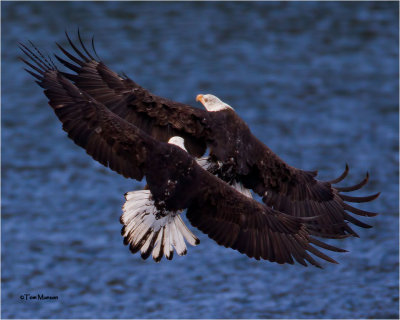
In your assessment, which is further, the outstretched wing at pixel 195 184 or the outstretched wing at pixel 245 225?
the outstretched wing at pixel 245 225

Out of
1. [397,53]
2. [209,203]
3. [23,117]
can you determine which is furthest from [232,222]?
[397,53]

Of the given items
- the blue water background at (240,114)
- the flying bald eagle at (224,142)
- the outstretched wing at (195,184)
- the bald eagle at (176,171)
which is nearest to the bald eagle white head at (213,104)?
the flying bald eagle at (224,142)

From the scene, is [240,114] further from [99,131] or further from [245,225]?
[99,131]

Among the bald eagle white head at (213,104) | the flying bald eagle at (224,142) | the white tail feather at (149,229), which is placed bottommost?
the white tail feather at (149,229)

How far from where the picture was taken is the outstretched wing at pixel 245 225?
7352 millimetres

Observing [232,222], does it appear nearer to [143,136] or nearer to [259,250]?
[259,250]

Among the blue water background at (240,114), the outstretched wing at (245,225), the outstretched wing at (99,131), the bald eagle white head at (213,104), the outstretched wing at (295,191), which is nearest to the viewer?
the outstretched wing at (99,131)

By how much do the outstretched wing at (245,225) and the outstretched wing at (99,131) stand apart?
0.47 m

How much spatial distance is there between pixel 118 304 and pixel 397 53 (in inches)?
292

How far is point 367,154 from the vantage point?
41.4ft

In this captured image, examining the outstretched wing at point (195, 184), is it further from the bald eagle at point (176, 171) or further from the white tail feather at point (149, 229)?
the white tail feather at point (149, 229)

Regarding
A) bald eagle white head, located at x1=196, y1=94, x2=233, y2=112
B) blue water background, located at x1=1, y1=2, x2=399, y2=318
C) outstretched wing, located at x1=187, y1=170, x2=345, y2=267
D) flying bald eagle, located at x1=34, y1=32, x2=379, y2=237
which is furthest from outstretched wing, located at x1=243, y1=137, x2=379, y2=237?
blue water background, located at x1=1, y1=2, x2=399, y2=318

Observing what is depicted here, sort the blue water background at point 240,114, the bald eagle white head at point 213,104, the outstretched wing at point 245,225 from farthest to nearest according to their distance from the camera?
the blue water background at point 240,114, the bald eagle white head at point 213,104, the outstretched wing at point 245,225

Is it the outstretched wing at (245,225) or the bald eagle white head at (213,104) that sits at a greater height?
the bald eagle white head at (213,104)
